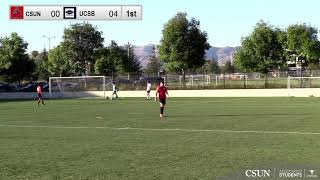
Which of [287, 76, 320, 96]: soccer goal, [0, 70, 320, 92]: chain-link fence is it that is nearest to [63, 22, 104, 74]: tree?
[0, 70, 320, 92]: chain-link fence

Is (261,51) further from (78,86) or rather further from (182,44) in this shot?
(78,86)

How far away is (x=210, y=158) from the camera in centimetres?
1148

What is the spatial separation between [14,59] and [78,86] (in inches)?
577

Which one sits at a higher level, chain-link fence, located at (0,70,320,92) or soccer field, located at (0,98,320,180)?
chain-link fence, located at (0,70,320,92)

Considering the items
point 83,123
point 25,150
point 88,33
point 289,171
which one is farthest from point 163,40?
point 289,171

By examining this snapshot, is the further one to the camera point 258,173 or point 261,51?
point 261,51

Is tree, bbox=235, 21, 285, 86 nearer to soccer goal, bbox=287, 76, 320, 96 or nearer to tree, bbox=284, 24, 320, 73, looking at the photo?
tree, bbox=284, 24, 320, 73

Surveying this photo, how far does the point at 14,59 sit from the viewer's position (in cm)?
6681

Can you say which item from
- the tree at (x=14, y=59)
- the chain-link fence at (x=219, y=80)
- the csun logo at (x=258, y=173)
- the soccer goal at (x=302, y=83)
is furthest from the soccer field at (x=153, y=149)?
the tree at (x=14, y=59)

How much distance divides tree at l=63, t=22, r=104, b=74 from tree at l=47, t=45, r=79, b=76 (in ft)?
1.89

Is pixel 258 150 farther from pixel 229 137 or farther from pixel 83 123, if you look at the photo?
pixel 83 123

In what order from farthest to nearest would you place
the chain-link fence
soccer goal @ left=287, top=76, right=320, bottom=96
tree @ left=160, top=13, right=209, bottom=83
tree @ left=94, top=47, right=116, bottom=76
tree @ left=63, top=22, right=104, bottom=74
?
tree @ left=94, top=47, right=116, bottom=76, tree @ left=63, top=22, right=104, bottom=74, tree @ left=160, top=13, right=209, bottom=83, the chain-link fence, soccer goal @ left=287, top=76, right=320, bottom=96

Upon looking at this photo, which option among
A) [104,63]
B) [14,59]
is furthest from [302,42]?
[14,59]

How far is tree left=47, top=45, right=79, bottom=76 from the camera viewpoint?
64812 mm
